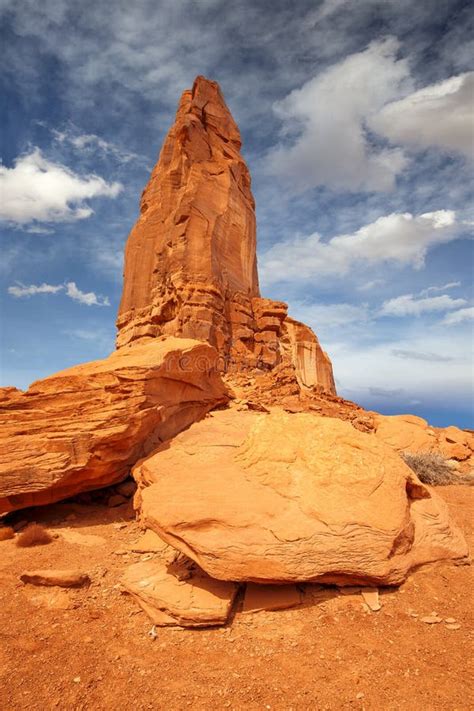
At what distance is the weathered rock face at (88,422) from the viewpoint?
755cm

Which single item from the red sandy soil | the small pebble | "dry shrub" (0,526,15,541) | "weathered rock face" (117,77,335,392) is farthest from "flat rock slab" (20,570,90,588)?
"weathered rock face" (117,77,335,392)

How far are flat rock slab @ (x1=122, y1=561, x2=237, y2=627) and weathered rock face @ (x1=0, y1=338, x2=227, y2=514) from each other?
314 centimetres

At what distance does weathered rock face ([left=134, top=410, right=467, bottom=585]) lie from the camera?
14.8 ft

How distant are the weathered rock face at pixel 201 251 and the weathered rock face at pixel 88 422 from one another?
303 inches

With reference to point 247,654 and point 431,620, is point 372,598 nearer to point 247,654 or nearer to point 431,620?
point 431,620

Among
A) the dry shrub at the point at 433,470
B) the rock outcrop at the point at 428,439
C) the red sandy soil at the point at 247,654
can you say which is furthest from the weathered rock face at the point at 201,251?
the red sandy soil at the point at 247,654

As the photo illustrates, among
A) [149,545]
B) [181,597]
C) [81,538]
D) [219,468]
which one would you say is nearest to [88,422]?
[81,538]

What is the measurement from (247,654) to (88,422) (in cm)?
559

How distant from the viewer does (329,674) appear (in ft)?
11.7

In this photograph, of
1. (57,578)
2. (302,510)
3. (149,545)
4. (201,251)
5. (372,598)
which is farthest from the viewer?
(201,251)

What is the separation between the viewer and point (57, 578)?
17.1 feet

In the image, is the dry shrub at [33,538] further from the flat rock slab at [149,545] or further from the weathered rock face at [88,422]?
the flat rock slab at [149,545]

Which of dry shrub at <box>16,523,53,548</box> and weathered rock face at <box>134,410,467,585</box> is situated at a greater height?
weathered rock face at <box>134,410,467,585</box>

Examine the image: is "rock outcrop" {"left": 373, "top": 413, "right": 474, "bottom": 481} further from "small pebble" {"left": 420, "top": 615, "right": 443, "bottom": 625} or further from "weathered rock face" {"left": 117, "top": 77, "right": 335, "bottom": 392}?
"small pebble" {"left": 420, "top": 615, "right": 443, "bottom": 625}
